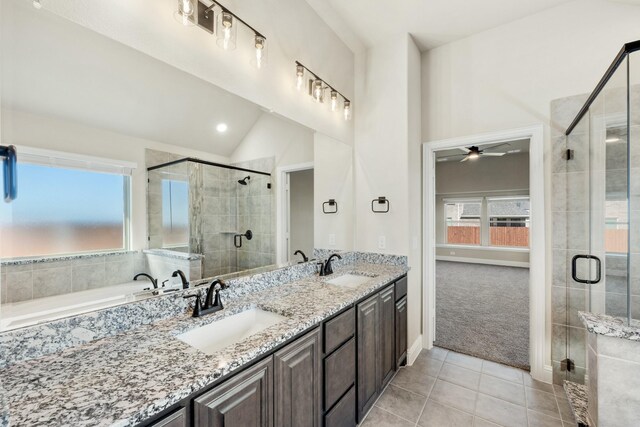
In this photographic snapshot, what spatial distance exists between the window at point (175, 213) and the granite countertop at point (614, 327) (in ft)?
7.64

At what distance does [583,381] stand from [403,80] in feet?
9.77

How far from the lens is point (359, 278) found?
2.48 metres

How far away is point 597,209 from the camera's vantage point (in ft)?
6.71

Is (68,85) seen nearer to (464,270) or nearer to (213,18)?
(213,18)

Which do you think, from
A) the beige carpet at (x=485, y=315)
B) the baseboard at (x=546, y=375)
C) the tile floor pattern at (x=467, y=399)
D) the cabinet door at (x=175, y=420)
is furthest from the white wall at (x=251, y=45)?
the baseboard at (x=546, y=375)

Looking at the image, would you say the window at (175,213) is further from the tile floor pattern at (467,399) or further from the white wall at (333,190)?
the tile floor pattern at (467,399)

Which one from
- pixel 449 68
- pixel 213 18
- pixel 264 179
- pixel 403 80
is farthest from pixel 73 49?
pixel 449 68

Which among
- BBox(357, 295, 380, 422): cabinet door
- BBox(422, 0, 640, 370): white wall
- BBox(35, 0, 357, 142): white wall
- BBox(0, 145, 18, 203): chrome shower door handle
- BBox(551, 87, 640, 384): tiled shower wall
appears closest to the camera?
BBox(0, 145, 18, 203): chrome shower door handle

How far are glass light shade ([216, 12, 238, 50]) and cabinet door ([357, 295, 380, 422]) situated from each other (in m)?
1.84

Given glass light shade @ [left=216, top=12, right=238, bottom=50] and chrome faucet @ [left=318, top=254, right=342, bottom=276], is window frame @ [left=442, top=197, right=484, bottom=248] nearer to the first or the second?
chrome faucet @ [left=318, top=254, right=342, bottom=276]

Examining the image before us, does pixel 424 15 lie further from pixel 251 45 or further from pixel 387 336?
pixel 387 336

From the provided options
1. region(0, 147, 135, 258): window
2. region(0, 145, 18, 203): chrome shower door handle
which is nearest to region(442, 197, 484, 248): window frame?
region(0, 147, 135, 258): window

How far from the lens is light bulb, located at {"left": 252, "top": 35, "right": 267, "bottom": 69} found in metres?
1.72

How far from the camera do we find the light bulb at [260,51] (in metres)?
1.72
